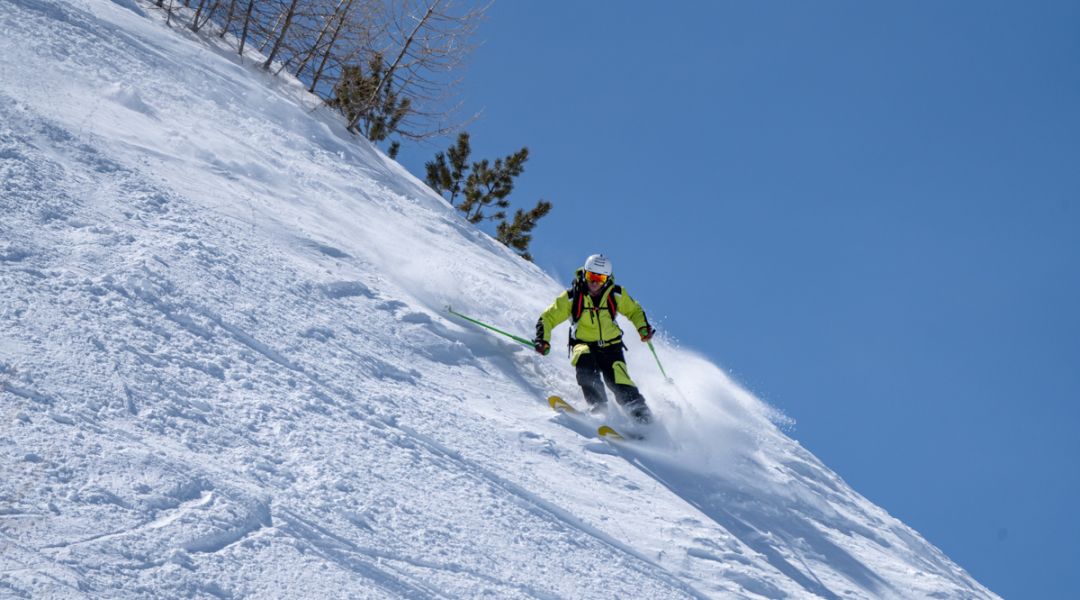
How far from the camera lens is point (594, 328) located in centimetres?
802

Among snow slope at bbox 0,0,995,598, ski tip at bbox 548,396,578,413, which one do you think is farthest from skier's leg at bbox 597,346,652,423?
ski tip at bbox 548,396,578,413

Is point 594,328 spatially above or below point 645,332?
below

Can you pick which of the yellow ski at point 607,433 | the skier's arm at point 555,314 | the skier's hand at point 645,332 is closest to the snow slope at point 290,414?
the yellow ski at point 607,433

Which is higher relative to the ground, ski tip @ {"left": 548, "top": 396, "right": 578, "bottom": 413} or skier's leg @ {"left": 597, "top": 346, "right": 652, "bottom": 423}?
skier's leg @ {"left": 597, "top": 346, "right": 652, "bottom": 423}

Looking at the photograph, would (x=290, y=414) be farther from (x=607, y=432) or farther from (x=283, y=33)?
(x=283, y=33)

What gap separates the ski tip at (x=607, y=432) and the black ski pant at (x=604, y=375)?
18.8 inches

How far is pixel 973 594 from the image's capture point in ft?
25.4

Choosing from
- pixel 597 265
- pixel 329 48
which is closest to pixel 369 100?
pixel 329 48

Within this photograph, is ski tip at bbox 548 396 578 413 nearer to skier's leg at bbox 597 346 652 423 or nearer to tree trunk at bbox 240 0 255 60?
skier's leg at bbox 597 346 652 423

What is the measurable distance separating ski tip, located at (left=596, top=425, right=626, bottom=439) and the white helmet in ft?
5.29

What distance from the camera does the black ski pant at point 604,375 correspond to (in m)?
7.59

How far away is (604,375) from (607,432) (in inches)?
33.8

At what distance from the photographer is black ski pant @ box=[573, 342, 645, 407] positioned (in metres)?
7.59

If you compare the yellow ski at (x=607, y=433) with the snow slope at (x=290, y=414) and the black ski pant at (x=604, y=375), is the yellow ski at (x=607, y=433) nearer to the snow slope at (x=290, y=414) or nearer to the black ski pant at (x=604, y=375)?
the snow slope at (x=290, y=414)
